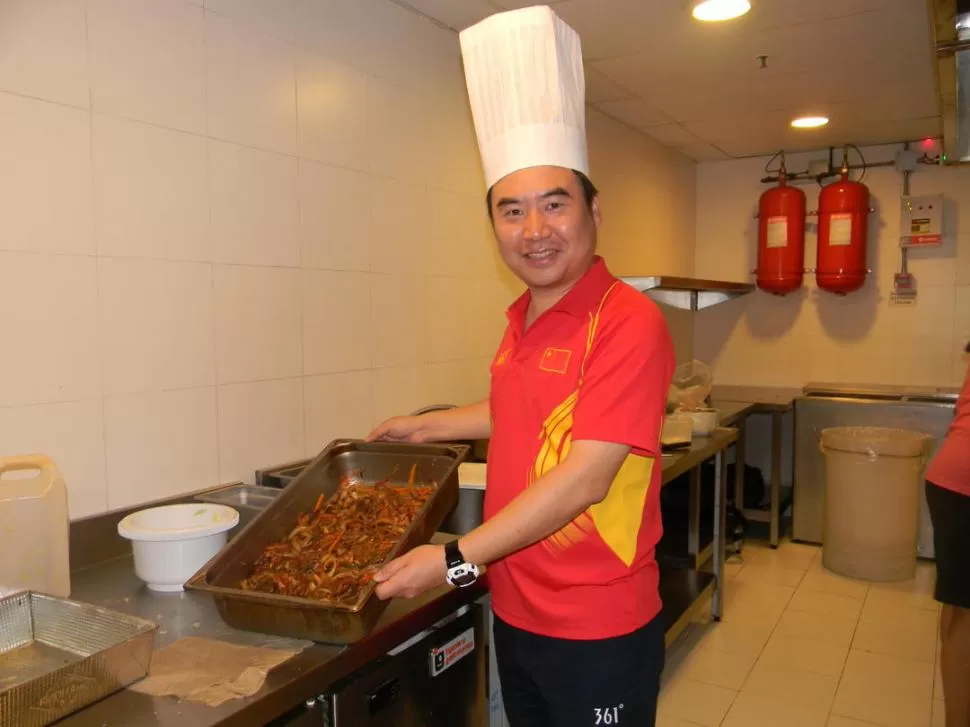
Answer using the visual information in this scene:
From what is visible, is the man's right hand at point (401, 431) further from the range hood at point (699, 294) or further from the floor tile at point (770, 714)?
the range hood at point (699, 294)

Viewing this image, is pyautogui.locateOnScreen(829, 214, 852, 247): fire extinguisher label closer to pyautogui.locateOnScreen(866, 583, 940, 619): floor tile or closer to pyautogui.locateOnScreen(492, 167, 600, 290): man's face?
pyautogui.locateOnScreen(866, 583, 940, 619): floor tile

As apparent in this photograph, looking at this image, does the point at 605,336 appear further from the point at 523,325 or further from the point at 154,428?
the point at 154,428

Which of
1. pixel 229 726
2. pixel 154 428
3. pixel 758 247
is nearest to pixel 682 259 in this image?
pixel 758 247

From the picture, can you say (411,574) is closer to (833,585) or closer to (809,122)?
(833,585)

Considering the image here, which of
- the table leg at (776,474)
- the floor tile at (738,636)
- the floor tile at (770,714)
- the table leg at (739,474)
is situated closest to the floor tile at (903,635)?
the floor tile at (738,636)

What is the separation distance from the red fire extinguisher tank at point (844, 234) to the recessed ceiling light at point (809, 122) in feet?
1.66

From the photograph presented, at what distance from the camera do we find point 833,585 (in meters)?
3.62

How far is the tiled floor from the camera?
2514 mm

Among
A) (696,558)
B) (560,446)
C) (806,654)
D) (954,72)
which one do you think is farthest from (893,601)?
(560,446)

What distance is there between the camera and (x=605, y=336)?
4.18 ft

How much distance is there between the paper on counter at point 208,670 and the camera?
1066 mm

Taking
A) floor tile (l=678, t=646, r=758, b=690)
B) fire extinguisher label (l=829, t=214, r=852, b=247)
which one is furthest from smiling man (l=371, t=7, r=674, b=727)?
fire extinguisher label (l=829, t=214, r=852, b=247)

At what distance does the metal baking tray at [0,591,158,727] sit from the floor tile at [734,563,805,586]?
3.20 m

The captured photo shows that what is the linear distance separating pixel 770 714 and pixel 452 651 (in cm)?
155
